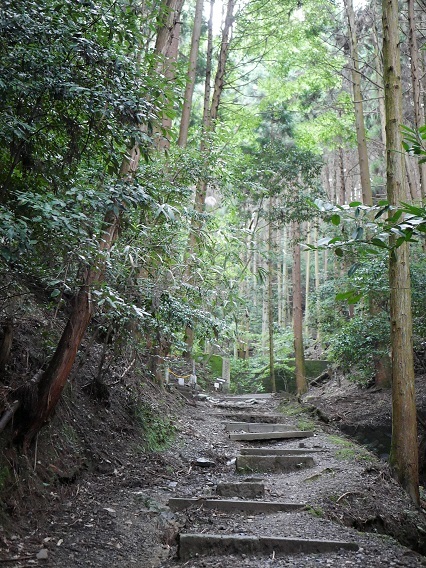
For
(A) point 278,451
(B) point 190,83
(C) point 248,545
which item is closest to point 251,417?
(A) point 278,451

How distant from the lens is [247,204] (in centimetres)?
1831

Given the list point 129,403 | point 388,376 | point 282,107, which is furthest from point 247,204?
point 129,403

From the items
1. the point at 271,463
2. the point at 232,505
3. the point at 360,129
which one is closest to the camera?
the point at 232,505

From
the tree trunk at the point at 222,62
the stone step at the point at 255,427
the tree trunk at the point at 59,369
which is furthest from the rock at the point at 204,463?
the tree trunk at the point at 222,62

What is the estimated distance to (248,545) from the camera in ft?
14.6

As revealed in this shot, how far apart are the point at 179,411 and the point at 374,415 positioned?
465 cm

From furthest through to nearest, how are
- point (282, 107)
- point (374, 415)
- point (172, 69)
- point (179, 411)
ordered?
point (282, 107)
point (374, 415)
point (179, 411)
point (172, 69)

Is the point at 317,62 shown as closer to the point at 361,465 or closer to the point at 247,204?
the point at 247,204

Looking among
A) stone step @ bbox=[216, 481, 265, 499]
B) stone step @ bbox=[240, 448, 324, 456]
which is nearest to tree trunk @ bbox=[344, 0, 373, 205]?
stone step @ bbox=[240, 448, 324, 456]

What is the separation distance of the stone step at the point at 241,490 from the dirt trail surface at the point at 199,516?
0.12 meters

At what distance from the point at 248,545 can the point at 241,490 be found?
1533mm

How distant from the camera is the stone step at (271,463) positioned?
7261 mm

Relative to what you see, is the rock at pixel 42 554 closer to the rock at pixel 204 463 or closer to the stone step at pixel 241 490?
the stone step at pixel 241 490

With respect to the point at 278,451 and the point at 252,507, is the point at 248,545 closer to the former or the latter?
the point at 252,507
